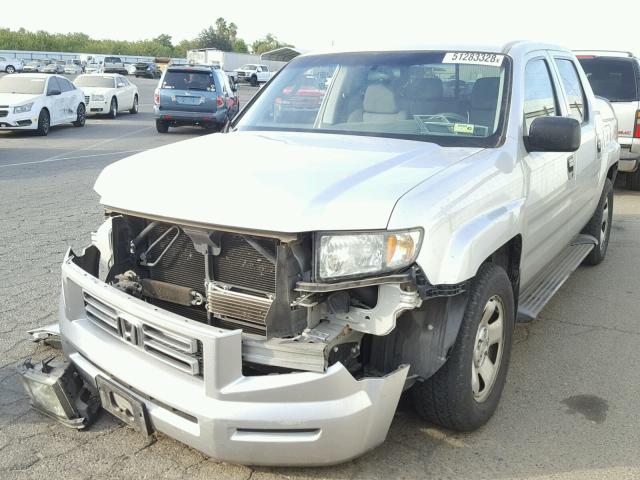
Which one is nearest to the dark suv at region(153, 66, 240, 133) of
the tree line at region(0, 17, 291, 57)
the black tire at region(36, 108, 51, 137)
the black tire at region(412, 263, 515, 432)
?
the black tire at region(36, 108, 51, 137)

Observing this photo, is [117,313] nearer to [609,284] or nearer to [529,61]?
[529,61]

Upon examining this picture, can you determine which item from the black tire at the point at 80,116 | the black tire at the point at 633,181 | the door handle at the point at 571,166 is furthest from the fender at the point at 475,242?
the black tire at the point at 80,116

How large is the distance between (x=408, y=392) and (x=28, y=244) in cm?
471

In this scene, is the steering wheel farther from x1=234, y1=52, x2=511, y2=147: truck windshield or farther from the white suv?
the white suv

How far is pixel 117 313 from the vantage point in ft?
9.63

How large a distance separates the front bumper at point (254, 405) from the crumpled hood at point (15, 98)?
14950 mm

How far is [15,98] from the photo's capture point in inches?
635

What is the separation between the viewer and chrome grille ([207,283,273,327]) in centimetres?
275

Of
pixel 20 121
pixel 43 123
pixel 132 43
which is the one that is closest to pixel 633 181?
pixel 20 121

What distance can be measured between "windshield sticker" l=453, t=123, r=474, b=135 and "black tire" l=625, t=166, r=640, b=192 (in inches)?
305

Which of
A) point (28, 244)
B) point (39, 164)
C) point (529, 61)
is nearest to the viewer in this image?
point (529, 61)

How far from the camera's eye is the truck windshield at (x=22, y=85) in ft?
54.5

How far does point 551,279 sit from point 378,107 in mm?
1777

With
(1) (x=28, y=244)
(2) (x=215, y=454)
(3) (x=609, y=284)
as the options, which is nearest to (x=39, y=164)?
(1) (x=28, y=244)
